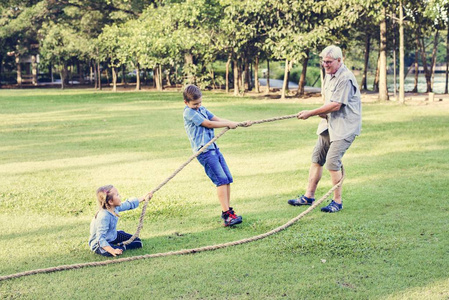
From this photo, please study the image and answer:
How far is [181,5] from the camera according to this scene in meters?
28.0

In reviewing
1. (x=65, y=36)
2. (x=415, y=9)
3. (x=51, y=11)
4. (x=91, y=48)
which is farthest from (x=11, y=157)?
(x=51, y=11)

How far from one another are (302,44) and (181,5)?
7763 mm

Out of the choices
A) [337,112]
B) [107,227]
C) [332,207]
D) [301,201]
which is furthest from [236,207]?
[107,227]

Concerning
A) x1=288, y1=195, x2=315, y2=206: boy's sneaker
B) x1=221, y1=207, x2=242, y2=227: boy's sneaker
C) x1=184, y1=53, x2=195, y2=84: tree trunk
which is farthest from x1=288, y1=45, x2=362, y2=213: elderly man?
x1=184, y1=53, x2=195, y2=84: tree trunk

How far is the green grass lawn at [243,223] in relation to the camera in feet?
15.2

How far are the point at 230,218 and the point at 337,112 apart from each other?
188 cm

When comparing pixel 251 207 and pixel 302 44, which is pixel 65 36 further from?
pixel 251 207

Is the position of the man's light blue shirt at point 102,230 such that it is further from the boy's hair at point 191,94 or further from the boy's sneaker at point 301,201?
the boy's sneaker at point 301,201

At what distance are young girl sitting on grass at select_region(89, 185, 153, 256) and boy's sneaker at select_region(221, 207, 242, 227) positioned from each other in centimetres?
116

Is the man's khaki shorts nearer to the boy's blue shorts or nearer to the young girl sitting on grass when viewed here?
the boy's blue shorts

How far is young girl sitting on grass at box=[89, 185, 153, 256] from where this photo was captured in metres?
5.38

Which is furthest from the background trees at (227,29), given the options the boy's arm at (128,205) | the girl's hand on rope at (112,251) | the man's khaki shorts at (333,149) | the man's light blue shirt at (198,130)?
the girl's hand on rope at (112,251)

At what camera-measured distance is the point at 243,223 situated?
642cm

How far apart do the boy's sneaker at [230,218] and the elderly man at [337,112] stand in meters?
1.23
